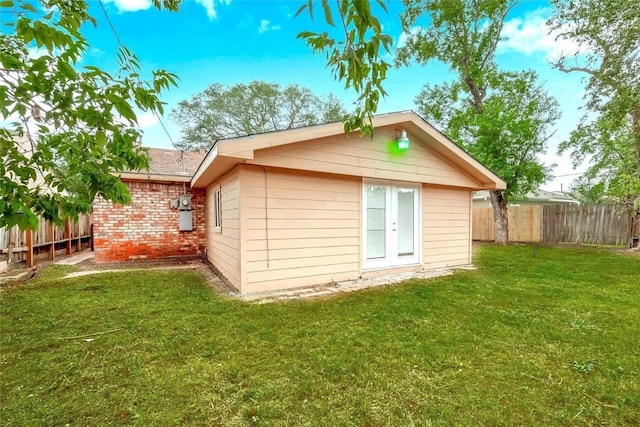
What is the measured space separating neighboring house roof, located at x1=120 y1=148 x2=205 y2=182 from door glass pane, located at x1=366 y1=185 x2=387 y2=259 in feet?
16.5

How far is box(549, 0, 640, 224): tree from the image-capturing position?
682 centimetres

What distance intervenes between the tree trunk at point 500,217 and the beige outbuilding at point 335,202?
5077mm

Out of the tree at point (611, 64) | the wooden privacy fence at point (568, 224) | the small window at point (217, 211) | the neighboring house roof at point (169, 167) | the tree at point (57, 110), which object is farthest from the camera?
the wooden privacy fence at point (568, 224)

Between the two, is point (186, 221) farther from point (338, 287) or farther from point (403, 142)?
point (403, 142)

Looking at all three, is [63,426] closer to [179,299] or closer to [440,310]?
[179,299]

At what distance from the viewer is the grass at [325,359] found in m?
1.81

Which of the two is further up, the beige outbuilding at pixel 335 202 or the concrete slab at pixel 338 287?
the beige outbuilding at pixel 335 202

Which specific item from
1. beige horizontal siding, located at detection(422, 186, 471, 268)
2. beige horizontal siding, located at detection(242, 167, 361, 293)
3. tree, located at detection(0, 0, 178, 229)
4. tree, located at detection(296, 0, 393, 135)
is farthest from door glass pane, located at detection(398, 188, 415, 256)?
tree, located at detection(0, 0, 178, 229)

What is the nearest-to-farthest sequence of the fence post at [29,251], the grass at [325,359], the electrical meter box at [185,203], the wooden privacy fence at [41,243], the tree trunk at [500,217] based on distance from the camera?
the grass at [325,359], the wooden privacy fence at [41,243], the fence post at [29,251], the electrical meter box at [185,203], the tree trunk at [500,217]

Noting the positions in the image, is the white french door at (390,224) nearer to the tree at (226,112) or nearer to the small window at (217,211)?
the small window at (217,211)

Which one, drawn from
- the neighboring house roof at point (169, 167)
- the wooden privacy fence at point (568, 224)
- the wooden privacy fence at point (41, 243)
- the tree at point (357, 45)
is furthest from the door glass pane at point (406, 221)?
the wooden privacy fence at point (568, 224)

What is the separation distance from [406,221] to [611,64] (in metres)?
6.90

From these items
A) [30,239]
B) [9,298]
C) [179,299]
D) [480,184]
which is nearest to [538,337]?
[179,299]

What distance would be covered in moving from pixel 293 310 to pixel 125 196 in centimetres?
249
